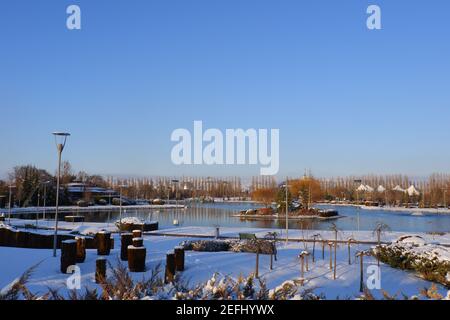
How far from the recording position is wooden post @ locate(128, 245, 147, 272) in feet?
25.3

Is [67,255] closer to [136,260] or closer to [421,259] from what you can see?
[136,260]

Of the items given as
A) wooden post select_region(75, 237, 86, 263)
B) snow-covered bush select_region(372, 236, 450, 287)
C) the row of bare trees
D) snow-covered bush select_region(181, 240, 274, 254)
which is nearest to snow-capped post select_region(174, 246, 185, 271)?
wooden post select_region(75, 237, 86, 263)

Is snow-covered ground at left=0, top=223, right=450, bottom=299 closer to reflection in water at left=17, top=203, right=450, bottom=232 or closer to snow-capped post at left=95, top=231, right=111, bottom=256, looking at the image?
snow-capped post at left=95, top=231, right=111, bottom=256

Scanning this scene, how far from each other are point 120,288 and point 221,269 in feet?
15.5

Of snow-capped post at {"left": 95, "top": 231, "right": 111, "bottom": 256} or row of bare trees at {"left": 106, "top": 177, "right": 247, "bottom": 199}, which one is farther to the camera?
row of bare trees at {"left": 106, "top": 177, "right": 247, "bottom": 199}

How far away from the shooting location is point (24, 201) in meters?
46.8

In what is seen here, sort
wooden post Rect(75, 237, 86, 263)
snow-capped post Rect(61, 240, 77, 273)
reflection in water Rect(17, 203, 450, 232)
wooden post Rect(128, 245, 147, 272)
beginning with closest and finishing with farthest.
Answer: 1. snow-capped post Rect(61, 240, 77, 273)
2. wooden post Rect(128, 245, 147, 272)
3. wooden post Rect(75, 237, 86, 263)
4. reflection in water Rect(17, 203, 450, 232)

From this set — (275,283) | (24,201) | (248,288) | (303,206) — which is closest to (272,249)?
(275,283)

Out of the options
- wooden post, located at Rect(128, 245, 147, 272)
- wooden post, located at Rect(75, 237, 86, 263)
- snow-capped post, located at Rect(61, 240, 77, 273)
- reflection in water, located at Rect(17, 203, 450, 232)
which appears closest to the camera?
snow-capped post, located at Rect(61, 240, 77, 273)

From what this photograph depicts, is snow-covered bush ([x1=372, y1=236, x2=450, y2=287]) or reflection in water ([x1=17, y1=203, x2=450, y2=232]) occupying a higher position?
snow-covered bush ([x1=372, y1=236, x2=450, y2=287])

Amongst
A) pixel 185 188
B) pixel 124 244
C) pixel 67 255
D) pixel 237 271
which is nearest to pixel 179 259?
pixel 237 271

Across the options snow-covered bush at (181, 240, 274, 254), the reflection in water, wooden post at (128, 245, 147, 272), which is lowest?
the reflection in water

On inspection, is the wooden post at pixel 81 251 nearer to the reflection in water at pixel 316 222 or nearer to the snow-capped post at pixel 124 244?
the snow-capped post at pixel 124 244
